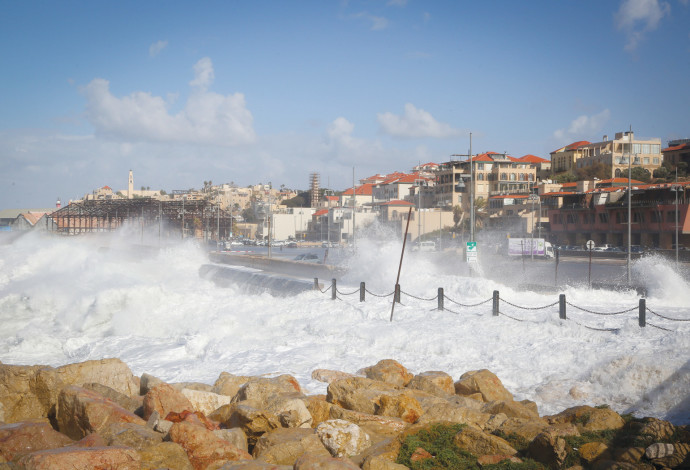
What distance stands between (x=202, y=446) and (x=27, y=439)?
2240mm

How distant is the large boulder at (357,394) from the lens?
934 centimetres

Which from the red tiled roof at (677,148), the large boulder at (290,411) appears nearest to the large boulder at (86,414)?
the large boulder at (290,411)

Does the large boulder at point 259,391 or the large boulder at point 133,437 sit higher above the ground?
the large boulder at point 133,437

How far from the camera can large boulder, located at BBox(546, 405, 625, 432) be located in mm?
8227

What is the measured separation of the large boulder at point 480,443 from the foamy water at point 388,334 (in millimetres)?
3382

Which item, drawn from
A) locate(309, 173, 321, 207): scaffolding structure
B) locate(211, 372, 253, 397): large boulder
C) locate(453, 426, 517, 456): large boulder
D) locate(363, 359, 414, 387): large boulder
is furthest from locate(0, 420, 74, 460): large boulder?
locate(309, 173, 321, 207): scaffolding structure

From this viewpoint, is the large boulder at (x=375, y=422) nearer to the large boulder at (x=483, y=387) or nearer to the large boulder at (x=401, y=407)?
the large boulder at (x=401, y=407)

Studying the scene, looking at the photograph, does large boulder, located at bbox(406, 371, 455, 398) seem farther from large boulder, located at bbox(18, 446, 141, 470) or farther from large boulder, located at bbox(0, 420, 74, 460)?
large boulder, located at bbox(0, 420, 74, 460)

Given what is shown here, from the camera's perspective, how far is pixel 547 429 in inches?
303

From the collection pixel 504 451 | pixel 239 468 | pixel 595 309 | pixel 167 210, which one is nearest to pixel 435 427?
pixel 504 451

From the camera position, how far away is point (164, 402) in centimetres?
914

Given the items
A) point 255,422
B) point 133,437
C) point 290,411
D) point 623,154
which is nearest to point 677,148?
point 623,154

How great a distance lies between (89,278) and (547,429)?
36.3 meters

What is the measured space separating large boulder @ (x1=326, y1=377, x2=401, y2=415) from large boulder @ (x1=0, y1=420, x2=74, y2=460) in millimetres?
3894
